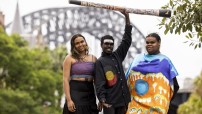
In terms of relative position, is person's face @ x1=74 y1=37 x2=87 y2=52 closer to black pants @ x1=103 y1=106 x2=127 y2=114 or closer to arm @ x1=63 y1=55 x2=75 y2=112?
arm @ x1=63 y1=55 x2=75 y2=112

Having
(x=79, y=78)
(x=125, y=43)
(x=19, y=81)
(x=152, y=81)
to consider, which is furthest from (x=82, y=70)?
(x=19, y=81)

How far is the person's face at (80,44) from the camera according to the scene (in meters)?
8.92

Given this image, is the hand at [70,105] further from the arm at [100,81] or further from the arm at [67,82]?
the arm at [100,81]

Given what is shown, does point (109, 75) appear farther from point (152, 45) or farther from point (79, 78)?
point (152, 45)

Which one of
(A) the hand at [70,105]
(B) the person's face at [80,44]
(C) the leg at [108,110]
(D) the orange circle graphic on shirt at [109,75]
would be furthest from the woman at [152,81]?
(A) the hand at [70,105]

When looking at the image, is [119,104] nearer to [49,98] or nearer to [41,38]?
[49,98]

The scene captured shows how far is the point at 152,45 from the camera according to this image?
928 cm

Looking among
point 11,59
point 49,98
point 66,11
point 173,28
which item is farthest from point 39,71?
point 66,11

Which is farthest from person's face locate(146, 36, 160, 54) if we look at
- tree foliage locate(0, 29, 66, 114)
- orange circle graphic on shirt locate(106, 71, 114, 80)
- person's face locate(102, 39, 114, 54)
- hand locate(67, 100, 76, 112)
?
tree foliage locate(0, 29, 66, 114)

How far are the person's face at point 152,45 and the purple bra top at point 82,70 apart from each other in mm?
696

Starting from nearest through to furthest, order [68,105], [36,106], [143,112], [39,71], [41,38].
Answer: [68,105] < [143,112] < [36,106] < [39,71] < [41,38]

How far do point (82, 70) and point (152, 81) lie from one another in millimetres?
875

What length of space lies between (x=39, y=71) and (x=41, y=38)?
216ft

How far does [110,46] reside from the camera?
29.6ft
